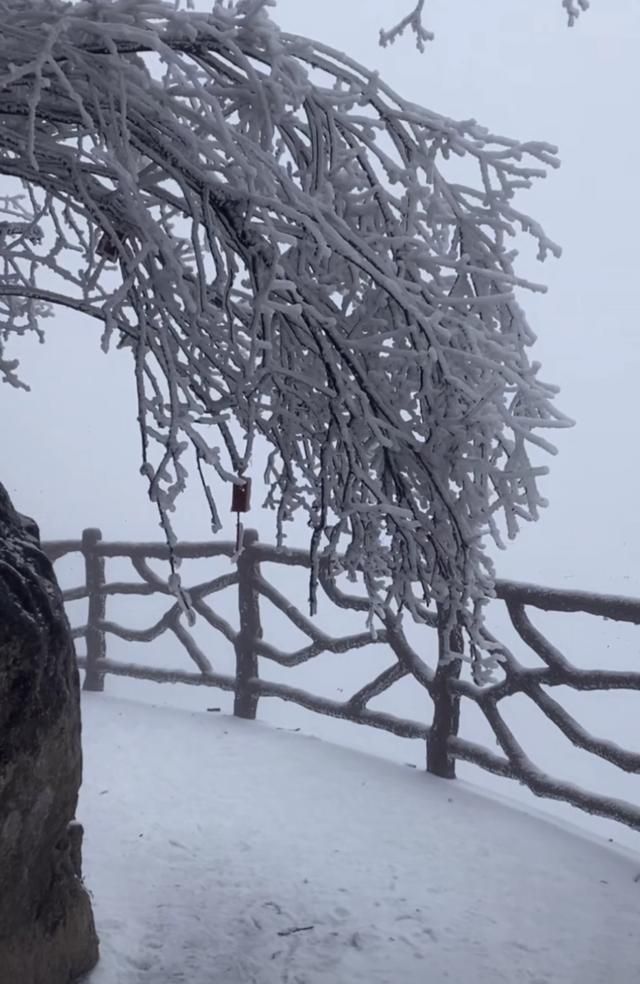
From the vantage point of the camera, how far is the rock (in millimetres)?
3002

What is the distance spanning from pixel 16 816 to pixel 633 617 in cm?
348

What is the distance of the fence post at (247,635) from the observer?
23.9 feet

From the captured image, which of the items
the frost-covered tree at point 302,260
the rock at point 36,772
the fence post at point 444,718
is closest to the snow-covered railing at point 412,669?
the fence post at point 444,718

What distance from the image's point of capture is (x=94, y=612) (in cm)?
816

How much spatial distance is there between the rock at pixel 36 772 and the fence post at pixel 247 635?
3.84 m

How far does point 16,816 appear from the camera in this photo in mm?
3039

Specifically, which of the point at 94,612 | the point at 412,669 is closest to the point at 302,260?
the point at 412,669

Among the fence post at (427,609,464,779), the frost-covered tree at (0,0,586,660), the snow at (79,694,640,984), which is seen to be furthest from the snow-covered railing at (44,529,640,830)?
the frost-covered tree at (0,0,586,660)

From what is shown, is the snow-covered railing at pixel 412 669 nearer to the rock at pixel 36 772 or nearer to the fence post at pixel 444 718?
the fence post at pixel 444 718

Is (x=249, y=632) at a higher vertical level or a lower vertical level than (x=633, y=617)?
lower

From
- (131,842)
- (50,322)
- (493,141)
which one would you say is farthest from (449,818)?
(50,322)

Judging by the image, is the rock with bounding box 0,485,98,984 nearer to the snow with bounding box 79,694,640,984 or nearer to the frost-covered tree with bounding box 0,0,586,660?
the snow with bounding box 79,694,640,984

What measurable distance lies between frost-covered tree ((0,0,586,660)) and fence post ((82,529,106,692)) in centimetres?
490

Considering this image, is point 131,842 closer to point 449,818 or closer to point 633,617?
point 449,818
